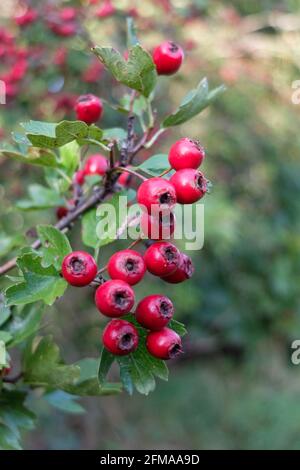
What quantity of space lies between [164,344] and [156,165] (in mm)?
328

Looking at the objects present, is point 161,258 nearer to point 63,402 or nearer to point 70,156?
point 70,156

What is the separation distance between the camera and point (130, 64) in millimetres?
1033

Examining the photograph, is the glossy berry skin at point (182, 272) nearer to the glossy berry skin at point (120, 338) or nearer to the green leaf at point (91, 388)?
the glossy berry skin at point (120, 338)

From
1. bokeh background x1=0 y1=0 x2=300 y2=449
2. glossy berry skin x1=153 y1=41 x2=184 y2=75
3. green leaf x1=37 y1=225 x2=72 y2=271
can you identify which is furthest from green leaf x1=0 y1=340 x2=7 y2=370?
bokeh background x1=0 y1=0 x2=300 y2=449

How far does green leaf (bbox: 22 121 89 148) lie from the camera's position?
963 millimetres

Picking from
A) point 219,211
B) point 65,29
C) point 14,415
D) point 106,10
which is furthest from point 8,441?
point 219,211

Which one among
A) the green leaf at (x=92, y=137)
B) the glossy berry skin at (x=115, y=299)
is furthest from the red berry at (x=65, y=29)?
the glossy berry skin at (x=115, y=299)

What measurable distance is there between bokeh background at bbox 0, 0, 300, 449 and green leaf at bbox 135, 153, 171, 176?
55.9 inches

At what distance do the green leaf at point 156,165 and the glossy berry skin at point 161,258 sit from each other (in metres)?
0.17

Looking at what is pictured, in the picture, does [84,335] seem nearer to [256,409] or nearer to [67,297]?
[67,297]

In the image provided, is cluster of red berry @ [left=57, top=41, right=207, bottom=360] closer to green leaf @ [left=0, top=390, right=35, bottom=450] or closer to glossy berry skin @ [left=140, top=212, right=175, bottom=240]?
glossy berry skin @ [left=140, top=212, right=175, bottom=240]

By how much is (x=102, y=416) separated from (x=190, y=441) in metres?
1.27
